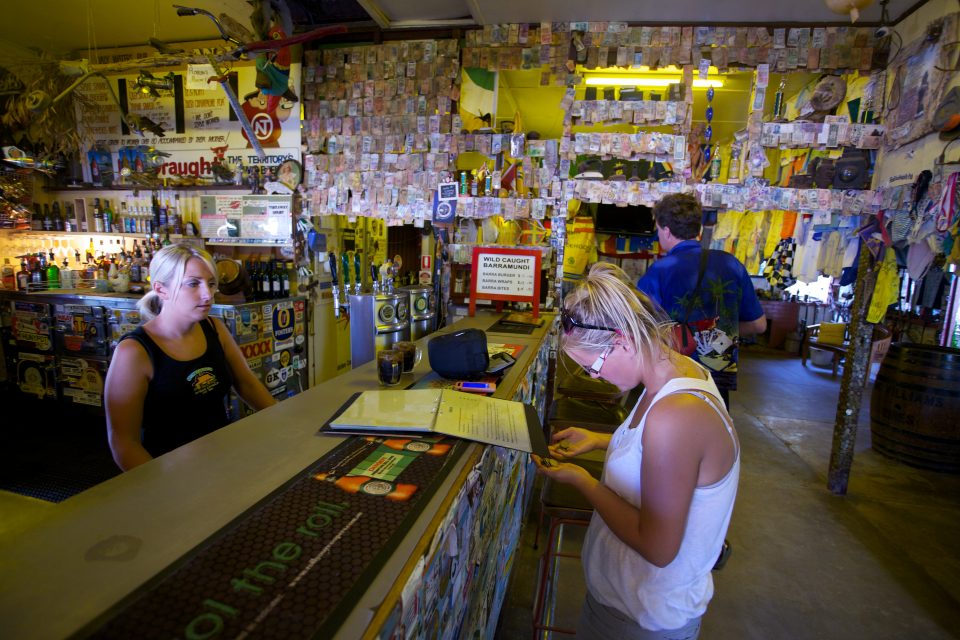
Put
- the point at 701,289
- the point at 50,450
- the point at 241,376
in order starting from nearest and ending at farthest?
the point at 241,376 → the point at 701,289 → the point at 50,450

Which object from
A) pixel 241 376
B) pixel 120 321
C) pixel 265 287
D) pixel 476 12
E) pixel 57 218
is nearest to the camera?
pixel 241 376

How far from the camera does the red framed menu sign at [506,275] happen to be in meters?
3.36

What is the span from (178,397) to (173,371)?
10 centimetres

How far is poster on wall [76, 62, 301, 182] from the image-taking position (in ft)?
13.8

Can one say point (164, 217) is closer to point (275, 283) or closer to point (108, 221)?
point (108, 221)

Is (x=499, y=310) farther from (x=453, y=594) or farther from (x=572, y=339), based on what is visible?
(x=453, y=594)

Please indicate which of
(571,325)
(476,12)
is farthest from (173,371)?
(476,12)

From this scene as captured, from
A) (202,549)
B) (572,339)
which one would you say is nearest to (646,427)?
(572,339)

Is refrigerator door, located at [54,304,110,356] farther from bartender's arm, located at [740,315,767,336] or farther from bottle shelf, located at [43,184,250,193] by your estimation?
bartender's arm, located at [740,315,767,336]

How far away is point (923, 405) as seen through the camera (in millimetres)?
3705

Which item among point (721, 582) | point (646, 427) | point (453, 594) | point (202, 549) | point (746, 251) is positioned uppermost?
point (746, 251)

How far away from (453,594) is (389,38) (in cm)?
431

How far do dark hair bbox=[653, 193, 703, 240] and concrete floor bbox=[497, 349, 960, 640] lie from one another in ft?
6.36

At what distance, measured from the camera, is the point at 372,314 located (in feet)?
8.46
